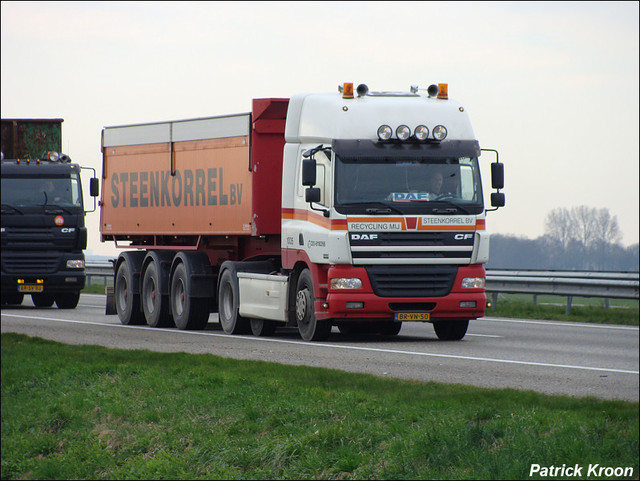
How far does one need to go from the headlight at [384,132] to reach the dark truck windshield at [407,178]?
119 mm

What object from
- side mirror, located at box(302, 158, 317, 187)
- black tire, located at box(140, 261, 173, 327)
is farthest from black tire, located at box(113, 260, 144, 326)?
side mirror, located at box(302, 158, 317, 187)

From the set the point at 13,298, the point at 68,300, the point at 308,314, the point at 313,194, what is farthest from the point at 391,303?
the point at 13,298

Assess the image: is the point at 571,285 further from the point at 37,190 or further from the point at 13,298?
the point at 13,298

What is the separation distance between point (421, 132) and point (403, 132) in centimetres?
28

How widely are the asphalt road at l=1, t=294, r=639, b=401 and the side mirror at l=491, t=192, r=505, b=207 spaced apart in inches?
83.4

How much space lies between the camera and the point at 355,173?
17.0 meters

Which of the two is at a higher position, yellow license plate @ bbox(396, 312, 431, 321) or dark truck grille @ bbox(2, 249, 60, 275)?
dark truck grille @ bbox(2, 249, 60, 275)

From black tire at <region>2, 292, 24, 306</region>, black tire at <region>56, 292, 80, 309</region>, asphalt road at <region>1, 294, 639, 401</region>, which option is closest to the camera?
asphalt road at <region>1, 294, 639, 401</region>

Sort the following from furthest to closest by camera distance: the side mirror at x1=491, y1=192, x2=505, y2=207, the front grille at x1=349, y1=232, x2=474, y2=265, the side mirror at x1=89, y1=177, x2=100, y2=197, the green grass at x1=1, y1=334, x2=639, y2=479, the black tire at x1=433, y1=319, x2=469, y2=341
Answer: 1. the side mirror at x1=89, y1=177, x2=100, y2=197
2. the black tire at x1=433, y1=319, x2=469, y2=341
3. the side mirror at x1=491, y1=192, x2=505, y2=207
4. the front grille at x1=349, y1=232, x2=474, y2=265
5. the green grass at x1=1, y1=334, x2=639, y2=479

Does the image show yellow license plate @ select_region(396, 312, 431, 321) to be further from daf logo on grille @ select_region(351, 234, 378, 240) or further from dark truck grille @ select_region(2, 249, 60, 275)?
dark truck grille @ select_region(2, 249, 60, 275)

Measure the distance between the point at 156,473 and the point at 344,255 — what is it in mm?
7072

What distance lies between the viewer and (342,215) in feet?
55.1

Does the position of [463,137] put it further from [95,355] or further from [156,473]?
[156,473]

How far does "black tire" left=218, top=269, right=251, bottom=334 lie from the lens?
19.8 m
